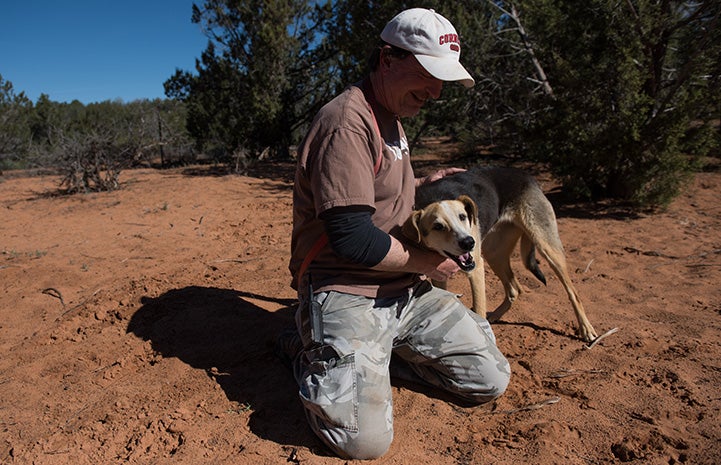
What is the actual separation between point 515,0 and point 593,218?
14.8 feet

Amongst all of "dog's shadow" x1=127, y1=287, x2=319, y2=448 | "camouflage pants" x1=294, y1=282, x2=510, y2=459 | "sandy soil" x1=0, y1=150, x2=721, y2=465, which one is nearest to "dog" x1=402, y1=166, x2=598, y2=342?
"sandy soil" x1=0, y1=150, x2=721, y2=465

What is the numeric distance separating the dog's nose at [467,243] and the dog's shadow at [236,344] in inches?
53.3

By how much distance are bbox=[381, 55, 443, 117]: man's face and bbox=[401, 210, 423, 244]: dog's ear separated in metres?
0.61

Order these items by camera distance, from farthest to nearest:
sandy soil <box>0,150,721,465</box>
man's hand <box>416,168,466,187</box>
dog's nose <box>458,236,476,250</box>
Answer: man's hand <box>416,168,466,187</box> → dog's nose <box>458,236,476,250</box> → sandy soil <box>0,150,721,465</box>

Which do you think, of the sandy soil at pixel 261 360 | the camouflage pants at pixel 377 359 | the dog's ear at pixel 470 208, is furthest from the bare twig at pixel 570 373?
the dog's ear at pixel 470 208

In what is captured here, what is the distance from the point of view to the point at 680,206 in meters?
7.62

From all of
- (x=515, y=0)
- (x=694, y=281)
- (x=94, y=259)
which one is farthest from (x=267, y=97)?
(x=694, y=281)

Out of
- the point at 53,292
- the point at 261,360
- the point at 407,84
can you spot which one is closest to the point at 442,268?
the point at 407,84

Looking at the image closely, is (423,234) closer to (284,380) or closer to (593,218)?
(284,380)

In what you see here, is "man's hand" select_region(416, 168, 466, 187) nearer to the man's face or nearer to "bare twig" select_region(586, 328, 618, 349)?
the man's face

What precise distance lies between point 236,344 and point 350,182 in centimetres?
192

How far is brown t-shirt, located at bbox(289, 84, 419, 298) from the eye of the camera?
2398 millimetres

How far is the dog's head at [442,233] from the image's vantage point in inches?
111

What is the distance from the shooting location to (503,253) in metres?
4.46
